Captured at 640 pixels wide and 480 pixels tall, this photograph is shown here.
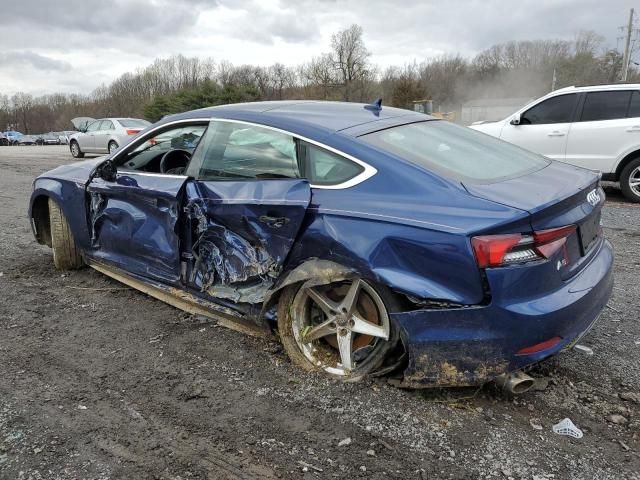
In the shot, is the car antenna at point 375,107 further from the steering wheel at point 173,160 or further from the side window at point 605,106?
the side window at point 605,106

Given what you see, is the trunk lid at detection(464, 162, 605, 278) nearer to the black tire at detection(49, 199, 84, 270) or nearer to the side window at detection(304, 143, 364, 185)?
the side window at detection(304, 143, 364, 185)

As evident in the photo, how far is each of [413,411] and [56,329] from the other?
2.65 m

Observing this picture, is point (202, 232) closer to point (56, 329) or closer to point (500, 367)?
point (56, 329)

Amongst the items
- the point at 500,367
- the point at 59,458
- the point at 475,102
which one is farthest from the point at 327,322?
the point at 475,102

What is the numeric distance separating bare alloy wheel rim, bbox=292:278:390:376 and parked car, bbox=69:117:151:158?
50.3 ft

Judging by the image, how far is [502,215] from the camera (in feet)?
Result: 7.63

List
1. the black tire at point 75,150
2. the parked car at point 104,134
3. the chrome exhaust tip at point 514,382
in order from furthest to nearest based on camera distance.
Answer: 1. the black tire at point 75,150
2. the parked car at point 104,134
3. the chrome exhaust tip at point 514,382

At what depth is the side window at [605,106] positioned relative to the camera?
8.07m

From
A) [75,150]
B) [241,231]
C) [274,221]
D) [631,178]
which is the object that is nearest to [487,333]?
[274,221]

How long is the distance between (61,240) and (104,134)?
14.4 m

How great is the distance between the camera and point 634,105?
800cm

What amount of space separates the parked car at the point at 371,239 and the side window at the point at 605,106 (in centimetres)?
592

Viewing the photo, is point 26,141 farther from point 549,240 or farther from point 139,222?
point 549,240

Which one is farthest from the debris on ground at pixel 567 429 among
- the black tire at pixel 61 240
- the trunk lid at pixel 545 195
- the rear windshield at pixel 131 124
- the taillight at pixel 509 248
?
the rear windshield at pixel 131 124
